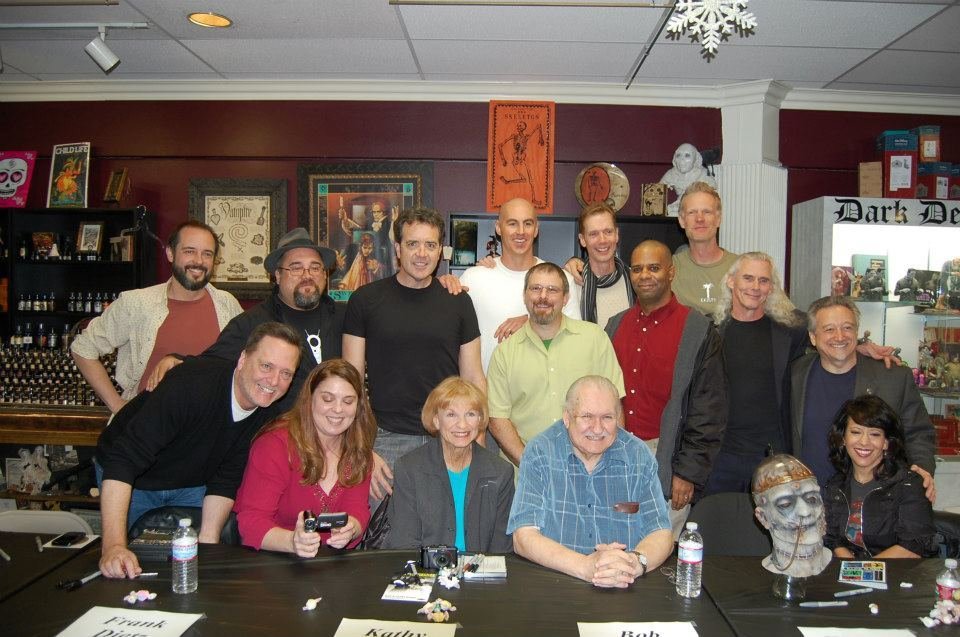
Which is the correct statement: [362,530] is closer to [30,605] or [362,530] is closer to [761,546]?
[30,605]

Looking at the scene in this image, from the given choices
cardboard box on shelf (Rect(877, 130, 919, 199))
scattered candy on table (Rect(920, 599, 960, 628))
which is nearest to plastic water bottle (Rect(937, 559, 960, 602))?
scattered candy on table (Rect(920, 599, 960, 628))

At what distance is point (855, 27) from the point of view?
3.86m

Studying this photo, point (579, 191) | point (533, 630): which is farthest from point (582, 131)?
point (533, 630)

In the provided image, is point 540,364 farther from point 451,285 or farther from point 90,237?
point 90,237

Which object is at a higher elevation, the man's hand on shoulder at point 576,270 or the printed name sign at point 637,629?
the man's hand on shoulder at point 576,270

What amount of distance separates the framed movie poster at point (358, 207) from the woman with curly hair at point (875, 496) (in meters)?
3.39

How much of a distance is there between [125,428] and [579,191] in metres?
3.66

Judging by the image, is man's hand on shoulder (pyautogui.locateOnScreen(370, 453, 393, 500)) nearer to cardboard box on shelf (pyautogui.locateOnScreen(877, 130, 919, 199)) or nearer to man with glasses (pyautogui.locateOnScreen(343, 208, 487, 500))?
man with glasses (pyautogui.locateOnScreen(343, 208, 487, 500))

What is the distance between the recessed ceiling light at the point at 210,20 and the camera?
382 centimetres

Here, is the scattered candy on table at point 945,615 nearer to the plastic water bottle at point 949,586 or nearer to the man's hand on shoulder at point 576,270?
the plastic water bottle at point 949,586

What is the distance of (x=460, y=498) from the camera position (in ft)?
8.38

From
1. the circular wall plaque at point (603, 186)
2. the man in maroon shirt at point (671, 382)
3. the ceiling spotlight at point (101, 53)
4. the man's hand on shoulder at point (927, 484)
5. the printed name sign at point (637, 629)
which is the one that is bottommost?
the printed name sign at point (637, 629)

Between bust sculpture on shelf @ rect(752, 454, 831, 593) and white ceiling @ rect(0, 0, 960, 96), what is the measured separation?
2.63 m

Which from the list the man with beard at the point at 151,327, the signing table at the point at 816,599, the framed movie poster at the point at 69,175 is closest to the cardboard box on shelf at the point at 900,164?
the signing table at the point at 816,599
